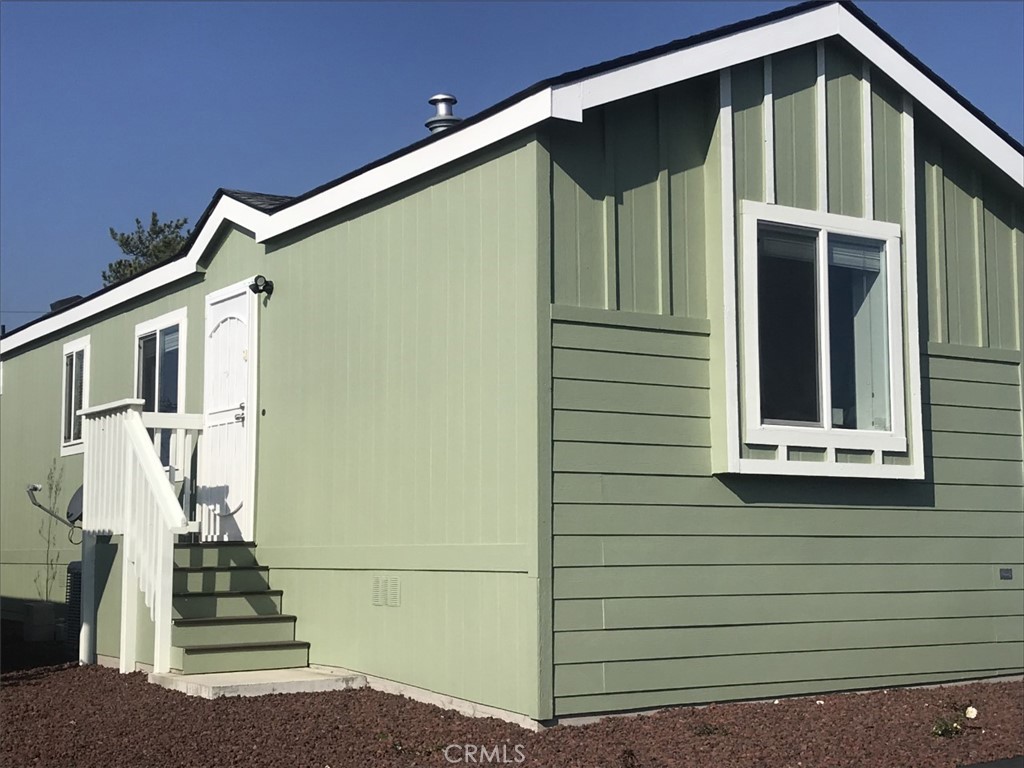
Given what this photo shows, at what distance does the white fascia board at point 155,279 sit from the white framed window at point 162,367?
0.33m

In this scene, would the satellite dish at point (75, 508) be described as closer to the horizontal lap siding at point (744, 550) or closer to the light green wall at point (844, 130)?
the horizontal lap siding at point (744, 550)

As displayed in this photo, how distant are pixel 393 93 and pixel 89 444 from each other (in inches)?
383

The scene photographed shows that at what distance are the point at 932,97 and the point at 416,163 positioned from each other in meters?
3.40

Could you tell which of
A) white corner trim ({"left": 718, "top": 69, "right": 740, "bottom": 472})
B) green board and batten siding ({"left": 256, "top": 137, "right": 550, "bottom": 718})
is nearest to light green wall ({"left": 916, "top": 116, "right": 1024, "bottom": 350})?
white corner trim ({"left": 718, "top": 69, "right": 740, "bottom": 472})

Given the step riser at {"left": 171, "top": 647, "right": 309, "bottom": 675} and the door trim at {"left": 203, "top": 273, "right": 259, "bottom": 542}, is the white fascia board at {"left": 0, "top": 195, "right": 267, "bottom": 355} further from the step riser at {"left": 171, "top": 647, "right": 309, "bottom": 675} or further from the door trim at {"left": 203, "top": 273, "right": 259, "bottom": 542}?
the step riser at {"left": 171, "top": 647, "right": 309, "bottom": 675}

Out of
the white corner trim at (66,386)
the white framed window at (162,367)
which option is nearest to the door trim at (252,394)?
the white framed window at (162,367)

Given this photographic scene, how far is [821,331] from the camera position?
729 cm

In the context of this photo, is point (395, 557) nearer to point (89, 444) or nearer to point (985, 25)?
point (89, 444)

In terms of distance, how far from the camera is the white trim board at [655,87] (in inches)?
253

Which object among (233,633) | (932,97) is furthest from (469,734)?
(932,97)

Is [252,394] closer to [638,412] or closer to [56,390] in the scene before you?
[638,412]

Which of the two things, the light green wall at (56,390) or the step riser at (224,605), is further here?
the light green wall at (56,390)

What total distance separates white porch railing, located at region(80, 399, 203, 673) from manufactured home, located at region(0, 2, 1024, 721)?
0.03 meters

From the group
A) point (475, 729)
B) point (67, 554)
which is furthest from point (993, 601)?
point (67, 554)
